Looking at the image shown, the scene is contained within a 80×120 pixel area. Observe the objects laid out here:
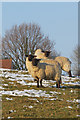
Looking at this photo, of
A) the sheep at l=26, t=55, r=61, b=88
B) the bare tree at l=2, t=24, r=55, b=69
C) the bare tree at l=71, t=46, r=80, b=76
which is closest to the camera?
the sheep at l=26, t=55, r=61, b=88

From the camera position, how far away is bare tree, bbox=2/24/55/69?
124ft

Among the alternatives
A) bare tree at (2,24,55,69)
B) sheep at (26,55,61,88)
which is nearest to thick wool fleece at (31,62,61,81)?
Answer: sheep at (26,55,61,88)

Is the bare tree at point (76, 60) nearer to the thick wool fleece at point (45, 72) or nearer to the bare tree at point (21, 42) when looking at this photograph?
the bare tree at point (21, 42)

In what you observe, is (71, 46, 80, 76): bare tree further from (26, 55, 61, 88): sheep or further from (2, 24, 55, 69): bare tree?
(26, 55, 61, 88): sheep

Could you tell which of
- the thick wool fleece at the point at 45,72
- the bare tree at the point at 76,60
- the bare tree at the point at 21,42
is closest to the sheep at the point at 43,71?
the thick wool fleece at the point at 45,72

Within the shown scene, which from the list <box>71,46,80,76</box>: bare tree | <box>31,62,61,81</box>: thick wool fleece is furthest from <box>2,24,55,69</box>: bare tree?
<box>31,62,61,81</box>: thick wool fleece

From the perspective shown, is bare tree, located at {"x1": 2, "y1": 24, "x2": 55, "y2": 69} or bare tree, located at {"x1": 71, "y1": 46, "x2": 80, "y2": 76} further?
bare tree, located at {"x1": 71, "y1": 46, "x2": 80, "y2": 76}

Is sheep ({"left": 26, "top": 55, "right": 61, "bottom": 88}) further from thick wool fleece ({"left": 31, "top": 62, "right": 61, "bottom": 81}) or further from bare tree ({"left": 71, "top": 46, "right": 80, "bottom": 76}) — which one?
bare tree ({"left": 71, "top": 46, "right": 80, "bottom": 76})

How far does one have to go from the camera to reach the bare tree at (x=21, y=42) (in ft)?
124

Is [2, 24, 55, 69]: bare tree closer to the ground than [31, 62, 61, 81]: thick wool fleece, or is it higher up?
higher up

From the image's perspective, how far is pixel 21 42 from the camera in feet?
124

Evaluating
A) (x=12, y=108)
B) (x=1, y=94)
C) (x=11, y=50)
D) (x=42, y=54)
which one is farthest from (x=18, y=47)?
(x=12, y=108)

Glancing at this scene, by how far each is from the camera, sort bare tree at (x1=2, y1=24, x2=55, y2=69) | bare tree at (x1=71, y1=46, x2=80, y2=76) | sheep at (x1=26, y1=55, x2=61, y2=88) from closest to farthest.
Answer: sheep at (x1=26, y1=55, x2=61, y2=88), bare tree at (x1=2, y1=24, x2=55, y2=69), bare tree at (x1=71, y1=46, x2=80, y2=76)

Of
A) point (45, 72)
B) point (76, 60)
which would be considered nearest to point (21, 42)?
point (76, 60)
